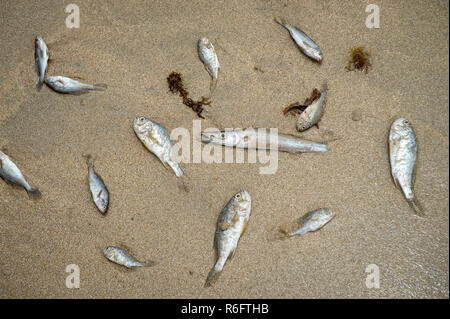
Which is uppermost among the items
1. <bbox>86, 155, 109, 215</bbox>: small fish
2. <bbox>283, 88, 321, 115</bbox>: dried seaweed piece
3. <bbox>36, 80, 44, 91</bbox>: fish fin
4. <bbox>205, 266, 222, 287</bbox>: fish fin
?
<bbox>36, 80, 44, 91</bbox>: fish fin

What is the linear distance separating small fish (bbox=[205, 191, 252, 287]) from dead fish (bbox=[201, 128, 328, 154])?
1.87 ft

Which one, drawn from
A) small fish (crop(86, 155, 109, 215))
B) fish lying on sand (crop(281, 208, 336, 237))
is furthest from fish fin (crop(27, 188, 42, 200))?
fish lying on sand (crop(281, 208, 336, 237))

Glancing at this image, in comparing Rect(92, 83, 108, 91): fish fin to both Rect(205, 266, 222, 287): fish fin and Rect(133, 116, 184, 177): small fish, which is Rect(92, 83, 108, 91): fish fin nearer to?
Rect(133, 116, 184, 177): small fish

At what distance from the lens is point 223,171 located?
346 centimetres

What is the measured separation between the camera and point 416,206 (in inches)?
133

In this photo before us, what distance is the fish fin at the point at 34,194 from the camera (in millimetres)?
3457

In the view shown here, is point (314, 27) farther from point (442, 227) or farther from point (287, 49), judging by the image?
point (442, 227)

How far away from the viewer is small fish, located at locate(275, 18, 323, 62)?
135 inches

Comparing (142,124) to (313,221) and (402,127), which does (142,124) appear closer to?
(313,221)

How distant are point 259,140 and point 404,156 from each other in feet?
5.35

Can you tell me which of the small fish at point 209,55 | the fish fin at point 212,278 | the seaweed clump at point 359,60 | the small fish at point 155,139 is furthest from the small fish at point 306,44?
the fish fin at point 212,278

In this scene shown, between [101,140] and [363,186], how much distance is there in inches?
121
